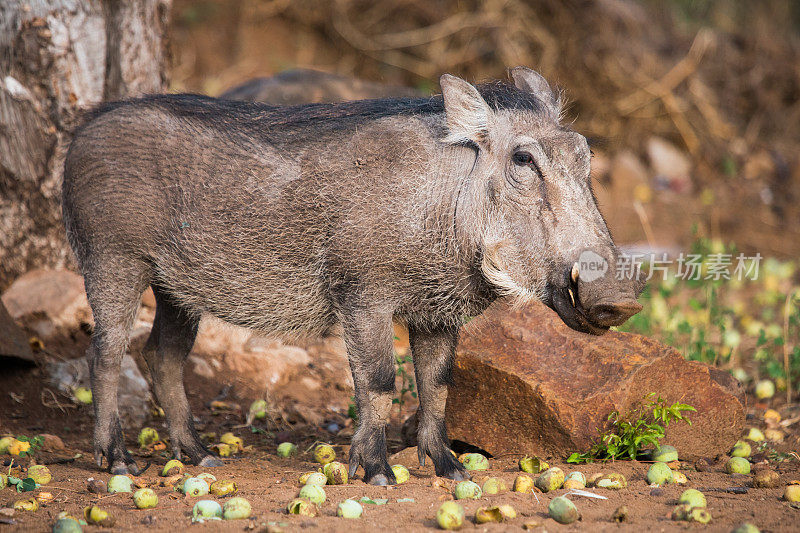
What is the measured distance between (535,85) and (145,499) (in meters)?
2.40

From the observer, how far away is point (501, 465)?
12.6 feet

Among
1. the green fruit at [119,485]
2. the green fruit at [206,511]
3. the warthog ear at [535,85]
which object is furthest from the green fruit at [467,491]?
the warthog ear at [535,85]

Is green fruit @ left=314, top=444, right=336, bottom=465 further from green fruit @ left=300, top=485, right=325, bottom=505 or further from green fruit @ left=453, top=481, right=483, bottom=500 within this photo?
green fruit @ left=453, top=481, right=483, bottom=500

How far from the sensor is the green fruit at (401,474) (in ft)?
11.7

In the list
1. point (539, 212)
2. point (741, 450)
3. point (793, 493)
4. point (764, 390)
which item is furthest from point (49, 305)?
point (764, 390)

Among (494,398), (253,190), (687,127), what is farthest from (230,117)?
(687,127)

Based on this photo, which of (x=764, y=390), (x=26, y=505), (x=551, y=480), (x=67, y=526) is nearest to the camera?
(x=67, y=526)

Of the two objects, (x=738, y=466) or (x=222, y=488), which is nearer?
(x=222, y=488)

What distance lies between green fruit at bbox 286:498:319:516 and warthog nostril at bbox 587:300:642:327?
1242 millimetres

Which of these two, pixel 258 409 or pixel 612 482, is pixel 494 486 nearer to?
pixel 612 482

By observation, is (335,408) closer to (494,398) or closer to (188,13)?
(494,398)

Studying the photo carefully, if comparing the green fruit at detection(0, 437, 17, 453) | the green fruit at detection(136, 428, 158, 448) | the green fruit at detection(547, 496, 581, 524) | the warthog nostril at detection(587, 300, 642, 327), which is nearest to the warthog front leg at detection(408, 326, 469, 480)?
the warthog nostril at detection(587, 300, 642, 327)

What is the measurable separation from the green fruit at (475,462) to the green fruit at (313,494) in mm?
893

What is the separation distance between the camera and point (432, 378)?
12.6ft
